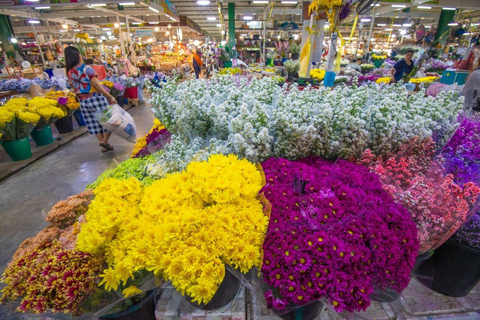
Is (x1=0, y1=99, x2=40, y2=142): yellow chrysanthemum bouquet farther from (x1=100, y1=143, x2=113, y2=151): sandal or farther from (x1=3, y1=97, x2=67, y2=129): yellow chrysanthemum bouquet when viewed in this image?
(x1=100, y1=143, x2=113, y2=151): sandal

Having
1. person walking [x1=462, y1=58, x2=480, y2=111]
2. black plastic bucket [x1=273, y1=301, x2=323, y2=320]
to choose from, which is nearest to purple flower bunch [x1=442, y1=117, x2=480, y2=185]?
black plastic bucket [x1=273, y1=301, x2=323, y2=320]

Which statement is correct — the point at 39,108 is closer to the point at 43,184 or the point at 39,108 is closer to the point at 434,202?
the point at 43,184

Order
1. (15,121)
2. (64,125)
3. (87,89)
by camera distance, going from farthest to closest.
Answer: (64,125) < (87,89) < (15,121)

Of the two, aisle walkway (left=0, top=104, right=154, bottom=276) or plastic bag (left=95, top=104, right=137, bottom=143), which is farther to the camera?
plastic bag (left=95, top=104, right=137, bottom=143)

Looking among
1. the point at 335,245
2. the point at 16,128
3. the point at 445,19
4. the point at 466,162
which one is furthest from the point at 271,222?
the point at 445,19

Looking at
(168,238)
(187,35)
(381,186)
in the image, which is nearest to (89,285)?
(168,238)

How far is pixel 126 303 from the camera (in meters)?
1.25

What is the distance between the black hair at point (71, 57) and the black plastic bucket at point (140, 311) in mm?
3870

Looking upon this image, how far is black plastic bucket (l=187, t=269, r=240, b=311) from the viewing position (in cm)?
106

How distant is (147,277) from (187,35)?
96.9ft

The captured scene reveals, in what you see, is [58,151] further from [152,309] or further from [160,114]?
[152,309]

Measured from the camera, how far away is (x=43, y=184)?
3.62 m

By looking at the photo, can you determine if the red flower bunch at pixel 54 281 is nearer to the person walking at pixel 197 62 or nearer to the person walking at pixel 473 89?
the person walking at pixel 473 89

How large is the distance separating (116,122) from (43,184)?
1.41 metres
